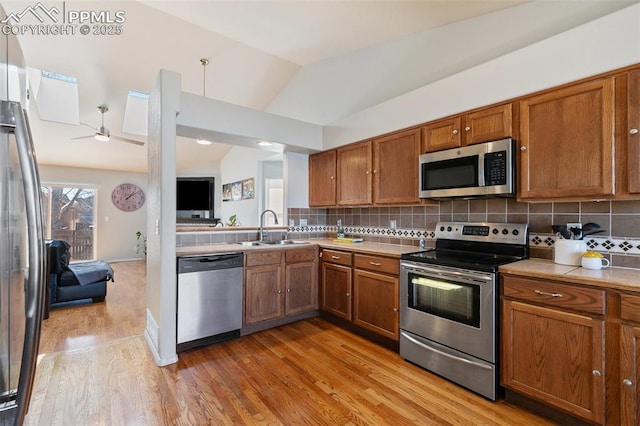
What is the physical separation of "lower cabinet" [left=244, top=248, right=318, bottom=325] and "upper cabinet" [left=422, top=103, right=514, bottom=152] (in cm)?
176

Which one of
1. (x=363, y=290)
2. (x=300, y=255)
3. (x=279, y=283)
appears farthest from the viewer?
(x=300, y=255)

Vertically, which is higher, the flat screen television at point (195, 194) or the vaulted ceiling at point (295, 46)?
the vaulted ceiling at point (295, 46)

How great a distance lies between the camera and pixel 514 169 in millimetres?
2160

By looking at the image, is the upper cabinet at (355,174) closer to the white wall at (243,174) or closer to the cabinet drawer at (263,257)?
the cabinet drawer at (263,257)

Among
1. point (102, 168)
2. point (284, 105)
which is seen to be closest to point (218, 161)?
point (102, 168)

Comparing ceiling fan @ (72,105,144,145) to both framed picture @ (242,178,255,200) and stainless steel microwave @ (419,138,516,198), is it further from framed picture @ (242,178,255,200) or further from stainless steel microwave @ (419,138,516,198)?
stainless steel microwave @ (419,138,516,198)

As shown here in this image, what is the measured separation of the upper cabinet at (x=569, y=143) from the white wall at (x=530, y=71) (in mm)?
109

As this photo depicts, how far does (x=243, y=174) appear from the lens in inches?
268

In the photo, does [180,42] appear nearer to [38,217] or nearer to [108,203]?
[38,217]

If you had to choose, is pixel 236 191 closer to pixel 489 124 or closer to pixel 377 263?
pixel 377 263

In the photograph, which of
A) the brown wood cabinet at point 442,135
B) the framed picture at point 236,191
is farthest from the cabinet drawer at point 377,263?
the framed picture at point 236,191

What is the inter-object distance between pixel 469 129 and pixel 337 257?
1763 millimetres

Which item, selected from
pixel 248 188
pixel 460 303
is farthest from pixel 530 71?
pixel 248 188

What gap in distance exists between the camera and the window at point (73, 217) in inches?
266
